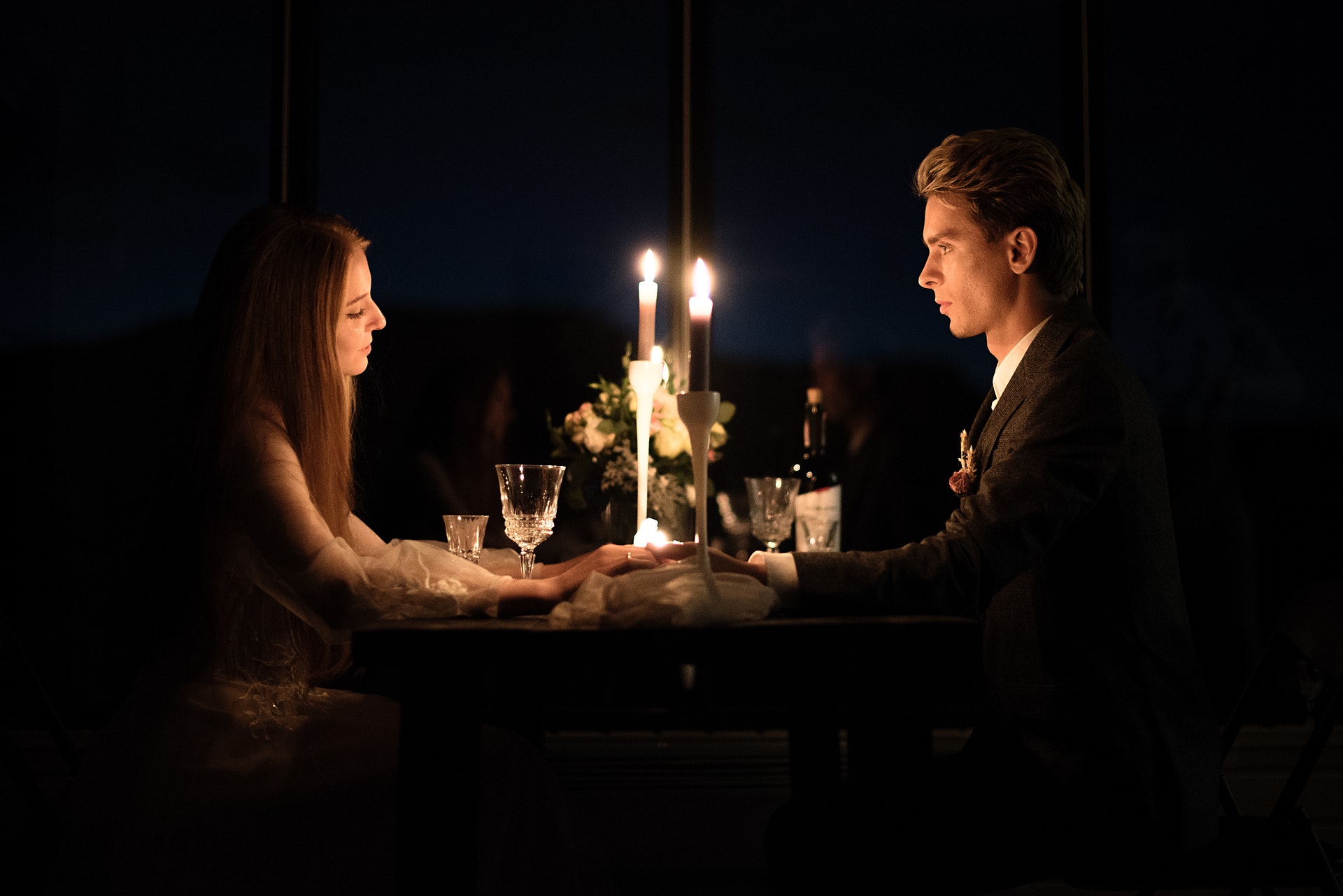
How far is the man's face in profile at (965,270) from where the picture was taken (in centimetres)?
155

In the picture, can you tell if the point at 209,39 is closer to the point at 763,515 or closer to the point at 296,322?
the point at 296,322

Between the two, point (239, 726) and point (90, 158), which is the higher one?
point (90, 158)

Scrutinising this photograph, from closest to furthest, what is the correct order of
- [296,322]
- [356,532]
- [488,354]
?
[296,322]
[356,532]
[488,354]

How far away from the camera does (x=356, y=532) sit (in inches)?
70.1

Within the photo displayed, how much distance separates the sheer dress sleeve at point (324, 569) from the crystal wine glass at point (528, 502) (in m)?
0.23

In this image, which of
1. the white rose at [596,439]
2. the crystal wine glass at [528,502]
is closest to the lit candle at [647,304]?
the crystal wine glass at [528,502]

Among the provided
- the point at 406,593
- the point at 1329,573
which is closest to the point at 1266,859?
the point at 406,593

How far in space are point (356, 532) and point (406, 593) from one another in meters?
0.56

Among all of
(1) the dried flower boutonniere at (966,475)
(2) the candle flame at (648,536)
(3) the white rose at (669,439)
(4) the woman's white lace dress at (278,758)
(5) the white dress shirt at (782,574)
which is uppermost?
(3) the white rose at (669,439)

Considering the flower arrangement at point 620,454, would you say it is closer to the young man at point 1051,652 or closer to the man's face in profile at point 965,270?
the man's face in profile at point 965,270

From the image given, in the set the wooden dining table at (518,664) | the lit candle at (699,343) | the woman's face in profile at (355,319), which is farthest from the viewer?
the woman's face in profile at (355,319)

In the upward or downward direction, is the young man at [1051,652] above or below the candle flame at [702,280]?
below

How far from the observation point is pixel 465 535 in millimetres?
1602

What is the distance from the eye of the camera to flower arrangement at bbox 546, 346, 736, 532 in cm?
223
